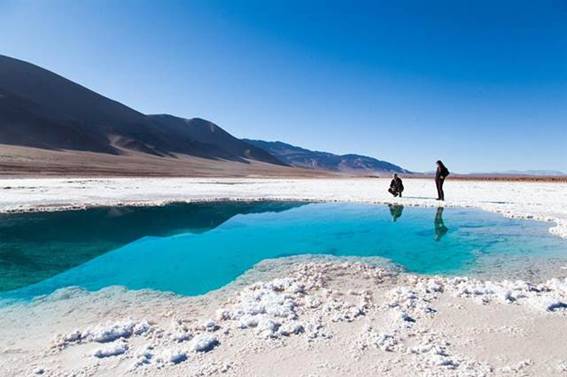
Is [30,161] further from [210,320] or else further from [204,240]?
[210,320]

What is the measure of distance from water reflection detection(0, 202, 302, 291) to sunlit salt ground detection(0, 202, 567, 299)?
0.12 feet

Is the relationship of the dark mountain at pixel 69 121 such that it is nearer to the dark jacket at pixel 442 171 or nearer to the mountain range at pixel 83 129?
the mountain range at pixel 83 129

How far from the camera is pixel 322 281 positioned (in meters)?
8.66

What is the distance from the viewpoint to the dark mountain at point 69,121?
115 m

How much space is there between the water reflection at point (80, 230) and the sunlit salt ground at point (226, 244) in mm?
36

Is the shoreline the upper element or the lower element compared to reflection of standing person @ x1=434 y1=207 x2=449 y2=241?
lower

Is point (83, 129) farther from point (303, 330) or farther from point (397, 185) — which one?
point (303, 330)

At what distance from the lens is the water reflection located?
1063 cm

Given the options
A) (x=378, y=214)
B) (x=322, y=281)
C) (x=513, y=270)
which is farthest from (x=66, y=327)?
(x=378, y=214)

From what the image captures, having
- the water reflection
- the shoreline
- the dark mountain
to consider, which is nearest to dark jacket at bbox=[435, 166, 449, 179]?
the water reflection

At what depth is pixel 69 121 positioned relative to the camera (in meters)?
133

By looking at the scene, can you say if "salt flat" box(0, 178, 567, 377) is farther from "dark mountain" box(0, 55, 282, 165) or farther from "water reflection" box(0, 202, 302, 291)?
"dark mountain" box(0, 55, 282, 165)

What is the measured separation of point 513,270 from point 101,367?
9081 millimetres

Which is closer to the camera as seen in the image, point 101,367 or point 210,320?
point 101,367
